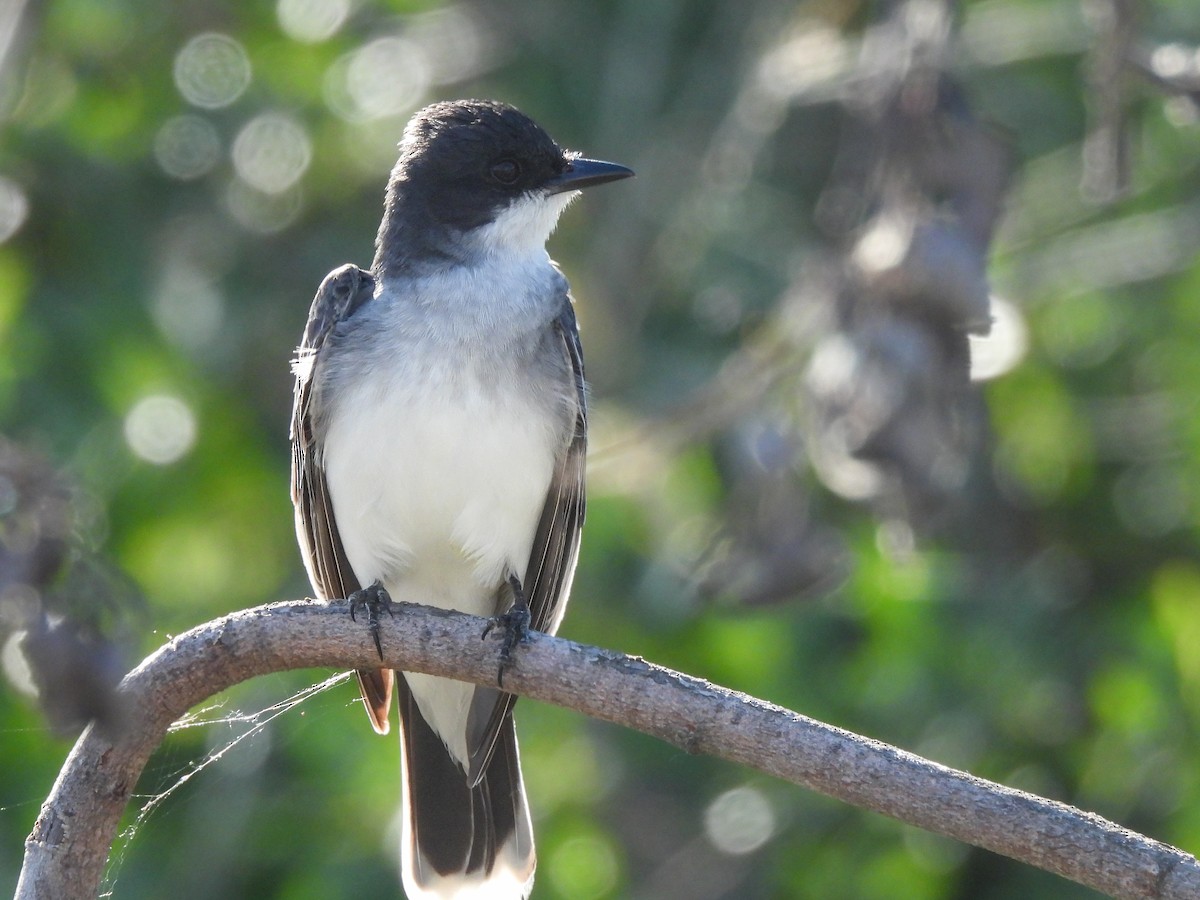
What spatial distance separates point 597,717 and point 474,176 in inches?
74.0

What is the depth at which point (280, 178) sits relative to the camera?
608cm

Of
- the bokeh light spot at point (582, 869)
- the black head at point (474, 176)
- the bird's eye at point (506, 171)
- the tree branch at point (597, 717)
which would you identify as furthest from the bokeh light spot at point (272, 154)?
the tree branch at point (597, 717)

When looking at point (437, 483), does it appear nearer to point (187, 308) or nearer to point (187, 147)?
point (187, 308)

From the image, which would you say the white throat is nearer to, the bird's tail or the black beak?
the black beak

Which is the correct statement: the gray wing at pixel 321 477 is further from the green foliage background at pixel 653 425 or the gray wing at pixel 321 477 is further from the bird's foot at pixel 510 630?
the green foliage background at pixel 653 425

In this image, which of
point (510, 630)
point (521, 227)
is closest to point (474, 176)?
point (521, 227)

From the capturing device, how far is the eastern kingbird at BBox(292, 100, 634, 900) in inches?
149

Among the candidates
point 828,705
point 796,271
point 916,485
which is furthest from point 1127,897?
point 796,271

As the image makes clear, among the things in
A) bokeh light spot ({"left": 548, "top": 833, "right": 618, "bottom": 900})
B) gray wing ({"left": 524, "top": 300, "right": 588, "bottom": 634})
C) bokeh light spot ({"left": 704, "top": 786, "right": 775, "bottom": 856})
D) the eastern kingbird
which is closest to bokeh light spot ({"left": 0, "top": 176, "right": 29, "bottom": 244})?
the eastern kingbird

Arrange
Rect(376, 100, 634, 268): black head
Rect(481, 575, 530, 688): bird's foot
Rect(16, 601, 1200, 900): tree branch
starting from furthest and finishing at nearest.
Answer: Rect(376, 100, 634, 268): black head
Rect(481, 575, 530, 688): bird's foot
Rect(16, 601, 1200, 900): tree branch

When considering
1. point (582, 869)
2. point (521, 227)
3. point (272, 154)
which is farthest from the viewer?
point (272, 154)

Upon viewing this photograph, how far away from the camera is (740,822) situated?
17.5 ft

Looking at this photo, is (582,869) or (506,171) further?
(582,869)

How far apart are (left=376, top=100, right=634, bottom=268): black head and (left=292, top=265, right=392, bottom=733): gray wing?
0.66 feet
